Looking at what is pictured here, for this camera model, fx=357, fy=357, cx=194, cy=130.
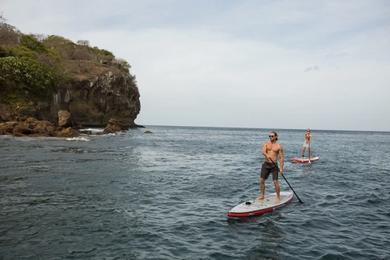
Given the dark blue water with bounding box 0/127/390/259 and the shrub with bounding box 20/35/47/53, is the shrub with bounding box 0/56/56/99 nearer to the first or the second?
the shrub with bounding box 20/35/47/53

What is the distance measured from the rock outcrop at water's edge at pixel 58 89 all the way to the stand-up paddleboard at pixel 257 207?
38859 millimetres

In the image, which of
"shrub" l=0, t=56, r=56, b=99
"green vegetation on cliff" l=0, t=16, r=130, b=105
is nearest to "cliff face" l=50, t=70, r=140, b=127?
"green vegetation on cliff" l=0, t=16, r=130, b=105

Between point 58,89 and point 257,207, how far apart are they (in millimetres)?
59903

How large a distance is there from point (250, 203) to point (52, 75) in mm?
57501

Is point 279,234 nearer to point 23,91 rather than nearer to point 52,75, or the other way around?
point 23,91

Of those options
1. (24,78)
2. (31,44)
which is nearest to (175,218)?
(24,78)

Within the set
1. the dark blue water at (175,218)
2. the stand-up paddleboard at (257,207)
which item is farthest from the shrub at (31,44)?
the stand-up paddleboard at (257,207)

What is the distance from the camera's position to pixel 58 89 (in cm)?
6506

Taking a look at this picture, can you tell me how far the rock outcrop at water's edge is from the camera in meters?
51.4

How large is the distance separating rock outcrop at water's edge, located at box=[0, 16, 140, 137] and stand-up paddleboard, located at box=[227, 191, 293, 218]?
127 feet

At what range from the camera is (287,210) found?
522 inches

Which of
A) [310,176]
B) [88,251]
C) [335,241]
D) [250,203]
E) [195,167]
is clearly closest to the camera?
[88,251]

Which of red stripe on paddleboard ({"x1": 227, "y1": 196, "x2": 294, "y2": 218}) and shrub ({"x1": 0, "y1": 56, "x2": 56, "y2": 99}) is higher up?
shrub ({"x1": 0, "y1": 56, "x2": 56, "y2": 99})

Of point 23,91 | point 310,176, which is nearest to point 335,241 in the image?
point 310,176
